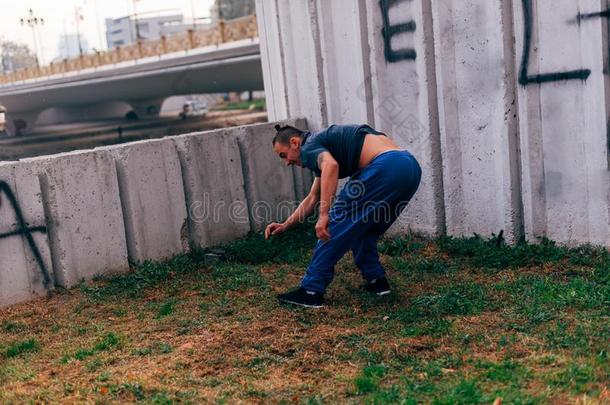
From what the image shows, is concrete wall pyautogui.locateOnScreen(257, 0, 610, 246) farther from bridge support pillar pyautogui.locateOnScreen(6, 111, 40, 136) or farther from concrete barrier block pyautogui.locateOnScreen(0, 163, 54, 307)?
bridge support pillar pyautogui.locateOnScreen(6, 111, 40, 136)

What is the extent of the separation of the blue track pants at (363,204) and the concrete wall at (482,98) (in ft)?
5.27

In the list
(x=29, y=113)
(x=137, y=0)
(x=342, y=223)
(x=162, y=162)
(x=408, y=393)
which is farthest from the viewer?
(x=137, y=0)

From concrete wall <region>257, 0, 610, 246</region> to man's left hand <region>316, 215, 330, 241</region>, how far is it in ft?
7.57

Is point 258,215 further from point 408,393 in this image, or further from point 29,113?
point 29,113

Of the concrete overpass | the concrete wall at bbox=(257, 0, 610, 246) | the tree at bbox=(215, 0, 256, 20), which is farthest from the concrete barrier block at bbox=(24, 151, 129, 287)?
the tree at bbox=(215, 0, 256, 20)

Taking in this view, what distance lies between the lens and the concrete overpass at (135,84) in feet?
93.0

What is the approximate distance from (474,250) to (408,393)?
3156 mm

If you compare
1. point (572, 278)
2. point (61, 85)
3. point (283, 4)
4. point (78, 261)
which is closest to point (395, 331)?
point (572, 278)

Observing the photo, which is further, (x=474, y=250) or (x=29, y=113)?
(x=29, y=113)

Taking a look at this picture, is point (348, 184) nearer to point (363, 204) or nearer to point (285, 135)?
point (363, 204)

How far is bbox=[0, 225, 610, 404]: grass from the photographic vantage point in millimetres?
4211

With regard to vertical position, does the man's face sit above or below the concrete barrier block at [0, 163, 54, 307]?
above

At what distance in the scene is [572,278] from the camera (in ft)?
19.7

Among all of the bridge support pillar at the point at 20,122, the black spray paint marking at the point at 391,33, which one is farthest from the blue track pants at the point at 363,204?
the bridge support pillar at the point at 20,122
